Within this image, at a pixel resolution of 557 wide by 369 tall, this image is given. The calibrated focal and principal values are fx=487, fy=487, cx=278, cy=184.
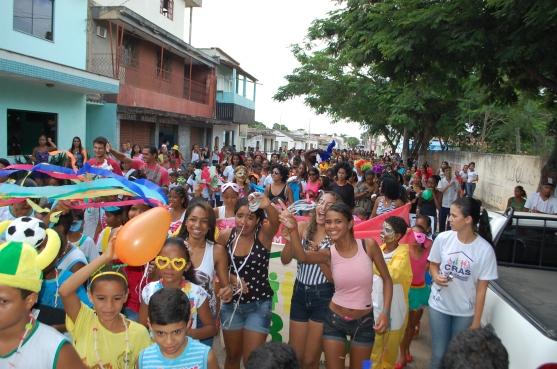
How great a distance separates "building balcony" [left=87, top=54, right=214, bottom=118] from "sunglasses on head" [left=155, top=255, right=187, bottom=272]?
14.5 m

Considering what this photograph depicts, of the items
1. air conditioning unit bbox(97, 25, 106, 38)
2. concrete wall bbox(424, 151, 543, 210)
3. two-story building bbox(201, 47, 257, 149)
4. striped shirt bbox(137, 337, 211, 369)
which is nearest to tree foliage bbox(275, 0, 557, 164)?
striped shirt bbox(137, 337, 211, 369)

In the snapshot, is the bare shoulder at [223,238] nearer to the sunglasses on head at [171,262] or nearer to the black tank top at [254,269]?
the black tank top at [254,269]

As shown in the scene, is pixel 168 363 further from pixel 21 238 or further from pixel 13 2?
pixel 13 2

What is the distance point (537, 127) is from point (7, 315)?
1114 inches

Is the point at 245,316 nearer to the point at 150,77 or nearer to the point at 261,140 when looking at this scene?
the point at 150,77

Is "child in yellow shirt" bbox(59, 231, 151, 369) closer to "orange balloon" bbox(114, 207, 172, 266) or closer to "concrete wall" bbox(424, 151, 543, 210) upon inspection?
"orange balloon" bbox(114, 207, 172, 266)

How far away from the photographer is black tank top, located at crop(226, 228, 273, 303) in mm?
3736

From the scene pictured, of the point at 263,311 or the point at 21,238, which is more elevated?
the point at 21,238

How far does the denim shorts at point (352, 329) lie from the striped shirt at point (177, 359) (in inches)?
48.4

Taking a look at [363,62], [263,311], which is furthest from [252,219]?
[363,62]

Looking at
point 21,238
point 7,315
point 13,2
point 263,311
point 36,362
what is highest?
point 13,2

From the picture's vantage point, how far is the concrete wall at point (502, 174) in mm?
15737

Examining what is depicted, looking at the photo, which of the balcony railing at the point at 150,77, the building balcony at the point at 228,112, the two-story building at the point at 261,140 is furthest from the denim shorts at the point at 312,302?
the two-story building at the point at 261,140

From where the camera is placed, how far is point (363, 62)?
8812mm
